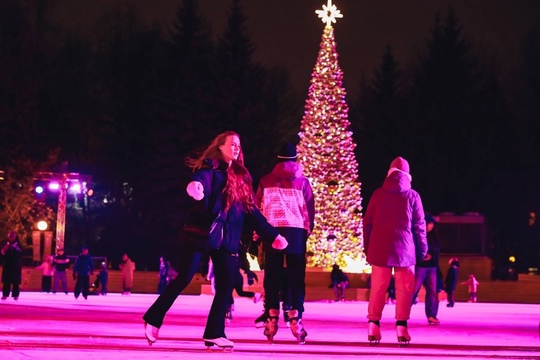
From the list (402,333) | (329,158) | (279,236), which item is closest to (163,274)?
(329,158)

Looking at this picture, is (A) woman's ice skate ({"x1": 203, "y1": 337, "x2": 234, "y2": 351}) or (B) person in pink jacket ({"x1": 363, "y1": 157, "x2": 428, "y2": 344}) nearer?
(A) woman's ice skate ({"x1": 203, "y1": 337, "x2": 234, "y2": 351})

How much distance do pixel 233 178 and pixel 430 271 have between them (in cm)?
775

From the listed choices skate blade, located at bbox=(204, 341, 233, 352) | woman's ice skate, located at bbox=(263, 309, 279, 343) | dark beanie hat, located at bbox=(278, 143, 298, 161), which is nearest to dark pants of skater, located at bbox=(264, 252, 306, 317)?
woman's ice skate, located at bbox=(263, 309, 279, 343)

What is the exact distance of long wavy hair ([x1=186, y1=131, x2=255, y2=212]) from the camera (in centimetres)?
1002

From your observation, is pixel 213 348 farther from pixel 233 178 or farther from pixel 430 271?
pixel 430 271

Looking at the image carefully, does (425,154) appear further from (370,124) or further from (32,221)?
(32,221)

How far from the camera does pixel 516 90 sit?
68438 millimetres

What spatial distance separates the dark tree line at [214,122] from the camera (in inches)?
2584

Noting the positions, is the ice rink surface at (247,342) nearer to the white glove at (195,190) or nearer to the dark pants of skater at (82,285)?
the white glove at (195,190)

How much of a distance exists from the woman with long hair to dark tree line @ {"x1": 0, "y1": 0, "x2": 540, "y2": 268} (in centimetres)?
5371

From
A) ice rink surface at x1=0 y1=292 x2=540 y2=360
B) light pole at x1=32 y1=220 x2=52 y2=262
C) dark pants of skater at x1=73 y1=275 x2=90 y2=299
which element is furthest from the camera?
light pole at x1=32 y1=220 x2=52 y2=262

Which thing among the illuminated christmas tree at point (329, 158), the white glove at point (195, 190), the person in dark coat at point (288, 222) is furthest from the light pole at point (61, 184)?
the white glove at point (195, 190)

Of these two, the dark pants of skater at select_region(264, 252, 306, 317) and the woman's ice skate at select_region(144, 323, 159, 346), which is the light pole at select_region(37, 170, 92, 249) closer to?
the dark pants of skater at select_region(264, 252, 306, 317)

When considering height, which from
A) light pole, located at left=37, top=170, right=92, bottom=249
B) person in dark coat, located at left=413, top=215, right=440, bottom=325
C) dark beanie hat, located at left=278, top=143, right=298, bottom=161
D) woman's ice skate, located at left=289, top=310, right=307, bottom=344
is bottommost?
woman's ice skate, located at left=289, top=310, right=307, bottom=344
